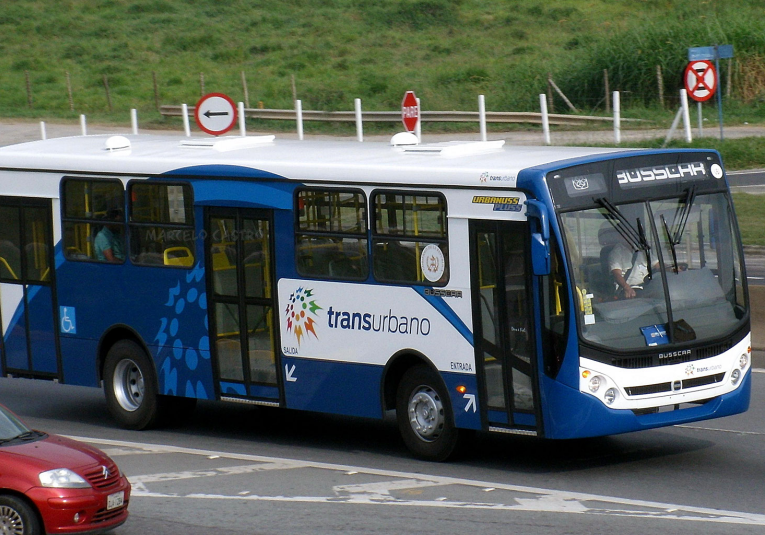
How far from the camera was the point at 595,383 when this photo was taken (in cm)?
997

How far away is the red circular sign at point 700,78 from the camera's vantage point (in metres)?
27.2

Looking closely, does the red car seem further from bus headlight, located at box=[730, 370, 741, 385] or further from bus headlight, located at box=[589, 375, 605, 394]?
bus headlight, located at box=[730, 370, 741, 385]

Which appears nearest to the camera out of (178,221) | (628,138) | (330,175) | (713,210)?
(713,210)

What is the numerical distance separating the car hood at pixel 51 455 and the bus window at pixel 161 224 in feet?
13.7

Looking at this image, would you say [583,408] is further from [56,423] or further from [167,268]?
[56,423]

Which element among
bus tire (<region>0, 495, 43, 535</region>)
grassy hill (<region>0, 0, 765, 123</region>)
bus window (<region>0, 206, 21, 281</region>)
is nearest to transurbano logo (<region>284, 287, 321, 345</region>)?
bus window (<region>0, 206, 21, 281</region>)

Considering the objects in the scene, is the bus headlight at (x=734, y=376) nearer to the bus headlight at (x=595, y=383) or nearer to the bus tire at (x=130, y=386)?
the bus headlight at (x=595, y=383)

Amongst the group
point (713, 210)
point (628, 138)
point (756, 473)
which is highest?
point (628, 138)

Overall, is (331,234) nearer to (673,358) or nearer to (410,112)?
(673,358)

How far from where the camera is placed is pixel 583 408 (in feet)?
32.6

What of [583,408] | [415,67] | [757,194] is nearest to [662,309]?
[583,408]

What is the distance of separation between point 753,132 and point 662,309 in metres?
24.3

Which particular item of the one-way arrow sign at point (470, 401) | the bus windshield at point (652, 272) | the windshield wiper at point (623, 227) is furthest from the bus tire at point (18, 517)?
the windshield wiper at point (623, 227)

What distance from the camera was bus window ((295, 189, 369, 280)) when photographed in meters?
11.3
